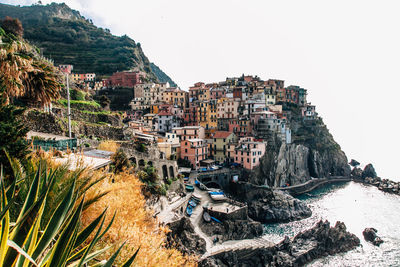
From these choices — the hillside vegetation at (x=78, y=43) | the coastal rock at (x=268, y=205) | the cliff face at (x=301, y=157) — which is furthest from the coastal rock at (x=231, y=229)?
the hillside vegetation at (x=78, y=43)

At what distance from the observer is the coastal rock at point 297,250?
85.5 ft

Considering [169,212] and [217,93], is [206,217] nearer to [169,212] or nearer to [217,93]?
[169,212]

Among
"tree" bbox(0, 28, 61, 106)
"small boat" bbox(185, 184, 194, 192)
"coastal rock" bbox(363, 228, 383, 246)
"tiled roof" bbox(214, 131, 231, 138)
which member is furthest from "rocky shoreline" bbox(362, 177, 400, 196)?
"tree" bbox(0, 28, 61, 106)

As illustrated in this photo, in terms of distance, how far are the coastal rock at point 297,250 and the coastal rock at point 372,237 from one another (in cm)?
268

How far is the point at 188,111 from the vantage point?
68.3 meters

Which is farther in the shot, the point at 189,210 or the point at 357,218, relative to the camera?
the point at 357,218

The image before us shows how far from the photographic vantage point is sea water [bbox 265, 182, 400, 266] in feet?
104

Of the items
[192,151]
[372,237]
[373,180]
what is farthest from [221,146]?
[373,180]

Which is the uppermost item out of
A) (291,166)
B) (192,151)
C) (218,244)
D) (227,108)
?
(227,108)

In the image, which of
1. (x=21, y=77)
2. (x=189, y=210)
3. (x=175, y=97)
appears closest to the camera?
(x=21, y=77)

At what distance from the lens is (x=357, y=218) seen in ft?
146

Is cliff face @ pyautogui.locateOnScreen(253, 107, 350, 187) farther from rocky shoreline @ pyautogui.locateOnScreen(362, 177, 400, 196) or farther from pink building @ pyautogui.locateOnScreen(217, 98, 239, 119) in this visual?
pink building @ pyautogui.locateOnScreen(217, 98, 239, 119)

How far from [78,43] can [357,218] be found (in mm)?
112534

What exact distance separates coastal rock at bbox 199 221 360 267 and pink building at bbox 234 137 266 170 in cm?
1897
